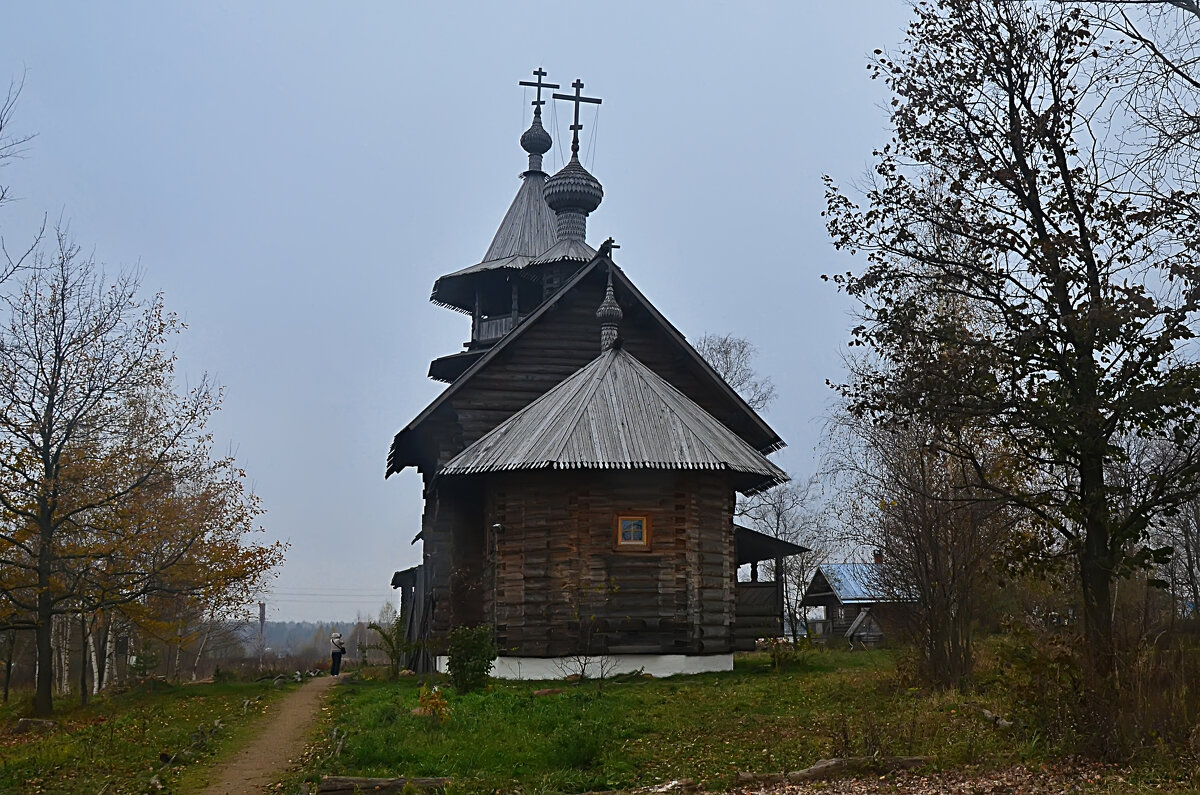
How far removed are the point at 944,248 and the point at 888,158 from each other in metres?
1.16

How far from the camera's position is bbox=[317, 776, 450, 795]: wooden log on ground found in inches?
361

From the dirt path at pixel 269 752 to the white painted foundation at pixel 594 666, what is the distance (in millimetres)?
3363

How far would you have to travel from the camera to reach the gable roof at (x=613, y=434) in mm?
18938

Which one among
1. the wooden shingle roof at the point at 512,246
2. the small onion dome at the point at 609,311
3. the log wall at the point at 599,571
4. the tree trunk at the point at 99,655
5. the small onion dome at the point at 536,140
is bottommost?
the tree trunk at the point at 99,655

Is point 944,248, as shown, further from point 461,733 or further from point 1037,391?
point 461,733

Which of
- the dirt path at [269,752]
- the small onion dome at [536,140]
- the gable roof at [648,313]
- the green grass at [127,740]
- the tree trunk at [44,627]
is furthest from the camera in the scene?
the small onion dome at [536,140]

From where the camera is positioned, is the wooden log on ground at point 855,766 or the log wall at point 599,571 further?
the log wall at point 599,571

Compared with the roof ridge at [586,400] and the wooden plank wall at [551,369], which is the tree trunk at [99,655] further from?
the roof ridge at [586,400]

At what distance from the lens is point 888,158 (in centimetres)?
1163

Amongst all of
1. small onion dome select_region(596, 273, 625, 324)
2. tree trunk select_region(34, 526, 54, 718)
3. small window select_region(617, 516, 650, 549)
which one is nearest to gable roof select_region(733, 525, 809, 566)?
small window select_region(617, 516, 650, 549)

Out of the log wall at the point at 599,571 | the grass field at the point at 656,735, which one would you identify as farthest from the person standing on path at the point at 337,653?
the grass field at the point at 656,735

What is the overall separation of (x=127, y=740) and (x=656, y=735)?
643 cm

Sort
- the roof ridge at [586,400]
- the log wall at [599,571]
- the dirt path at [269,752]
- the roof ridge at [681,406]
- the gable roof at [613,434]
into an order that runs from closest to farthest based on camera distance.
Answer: the dirt path at [269,752]
the gable roof at [613,434]
the roof ridge at [586,400]
the log wall at [599,571]
the roof ridge at [681,406]

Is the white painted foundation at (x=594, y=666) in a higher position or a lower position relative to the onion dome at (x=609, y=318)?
lower
